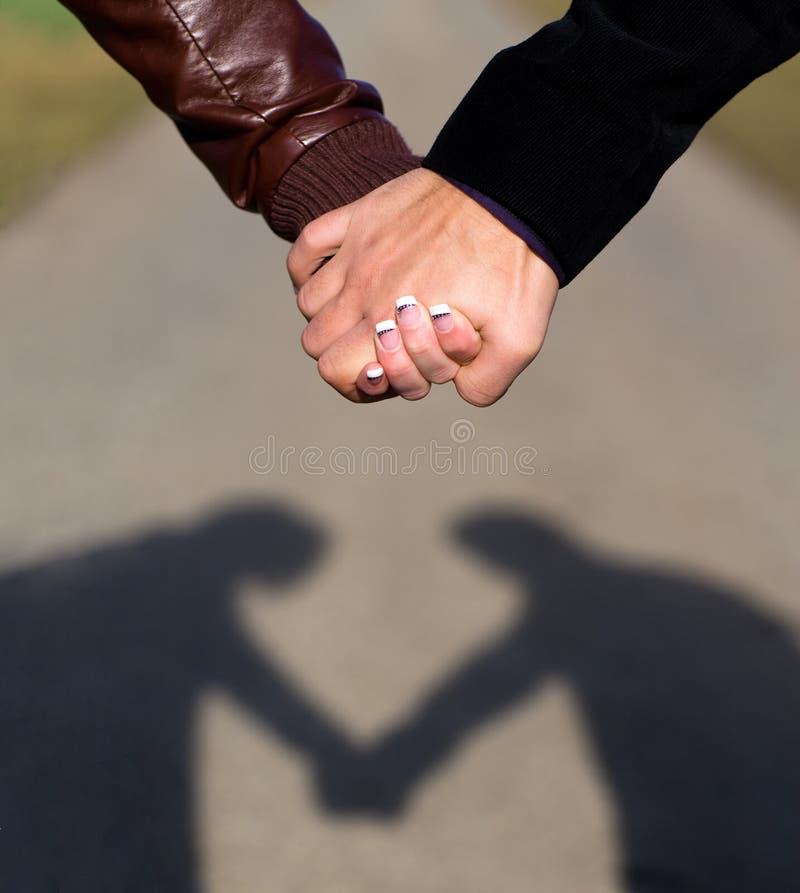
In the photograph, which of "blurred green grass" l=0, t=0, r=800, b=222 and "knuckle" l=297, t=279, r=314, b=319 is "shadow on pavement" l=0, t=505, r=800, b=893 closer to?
"knuckle" l=297, t=279, r=314, b=319

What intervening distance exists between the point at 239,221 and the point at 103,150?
47.4 inches

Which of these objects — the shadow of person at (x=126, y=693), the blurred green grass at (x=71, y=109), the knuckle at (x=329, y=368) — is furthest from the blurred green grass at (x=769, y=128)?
the knuckle at (x=329, y=368)

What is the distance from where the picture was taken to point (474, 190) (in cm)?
131

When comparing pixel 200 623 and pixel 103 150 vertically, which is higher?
pixel 200 623

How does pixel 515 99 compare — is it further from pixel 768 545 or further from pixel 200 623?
pixel 768 545

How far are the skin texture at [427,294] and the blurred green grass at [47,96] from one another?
4.23 metres

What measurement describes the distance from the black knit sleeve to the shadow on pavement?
57.6 inches

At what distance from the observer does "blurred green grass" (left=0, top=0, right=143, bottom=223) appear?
582 cm

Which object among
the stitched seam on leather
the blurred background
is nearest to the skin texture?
the stitched seam on leather

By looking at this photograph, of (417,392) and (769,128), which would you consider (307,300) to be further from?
(769,128)

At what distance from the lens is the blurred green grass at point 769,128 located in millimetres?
6520

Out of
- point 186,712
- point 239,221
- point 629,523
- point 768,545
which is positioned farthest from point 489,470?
point 239,221

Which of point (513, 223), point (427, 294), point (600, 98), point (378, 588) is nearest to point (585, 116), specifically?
point (600, 98)

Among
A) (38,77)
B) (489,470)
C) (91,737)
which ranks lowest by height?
(38,77)
